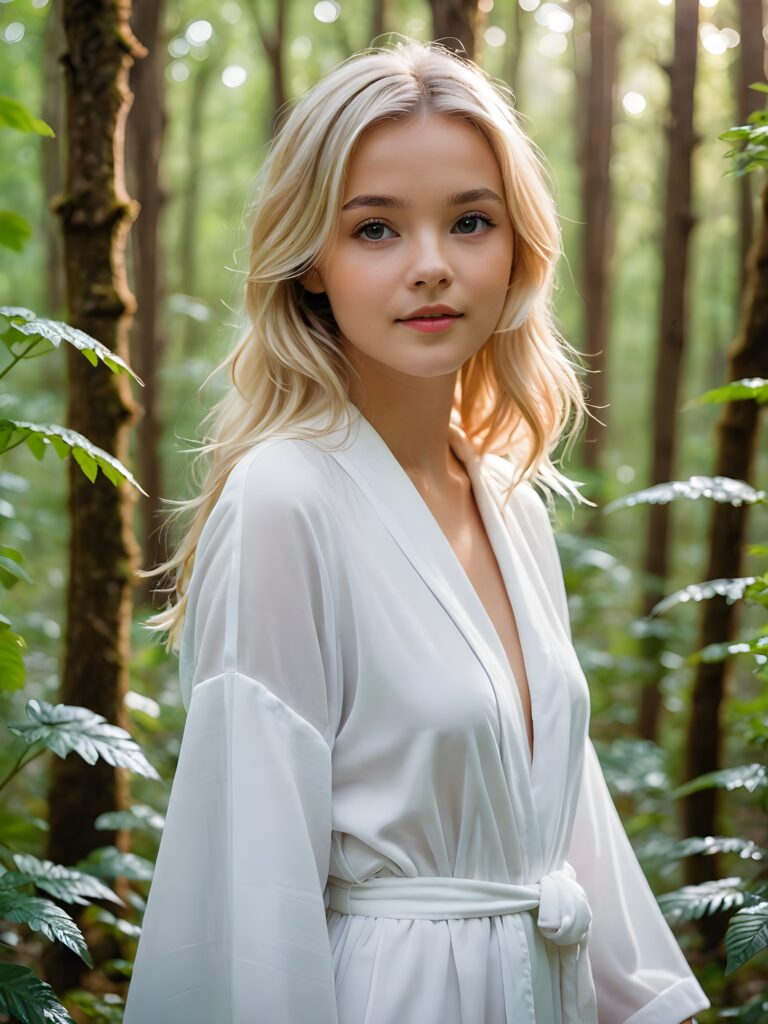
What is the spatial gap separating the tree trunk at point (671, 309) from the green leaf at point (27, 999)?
197 inches

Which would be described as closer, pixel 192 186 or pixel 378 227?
pixel 378 227

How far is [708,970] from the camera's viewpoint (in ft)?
13.0

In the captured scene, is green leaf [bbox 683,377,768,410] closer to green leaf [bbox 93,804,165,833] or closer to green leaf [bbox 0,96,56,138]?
green leaf [bbox 0,96,56,138]

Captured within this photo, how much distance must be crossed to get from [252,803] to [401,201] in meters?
1.02

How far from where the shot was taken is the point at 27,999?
1812 mm

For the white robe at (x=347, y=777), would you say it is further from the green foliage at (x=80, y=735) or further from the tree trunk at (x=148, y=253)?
the tree trunk at (x=148, y=253)

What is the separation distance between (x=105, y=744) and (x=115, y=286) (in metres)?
1.33

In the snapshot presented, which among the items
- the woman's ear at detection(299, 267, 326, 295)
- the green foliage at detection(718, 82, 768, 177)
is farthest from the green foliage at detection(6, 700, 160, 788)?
the green foliage at detection(718, 82, 768, 177)

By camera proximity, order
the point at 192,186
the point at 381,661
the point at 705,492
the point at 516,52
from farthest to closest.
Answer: the point at 192,186 → the point at 516,52 → the point at 705,492 → the point at 381,661

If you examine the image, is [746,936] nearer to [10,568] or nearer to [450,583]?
[450,583]

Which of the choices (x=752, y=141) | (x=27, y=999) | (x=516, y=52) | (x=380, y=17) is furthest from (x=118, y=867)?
(x=516, y=52)

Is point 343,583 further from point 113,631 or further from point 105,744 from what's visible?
point 113,631

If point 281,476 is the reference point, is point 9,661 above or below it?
below

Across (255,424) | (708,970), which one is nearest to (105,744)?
(255,424)
